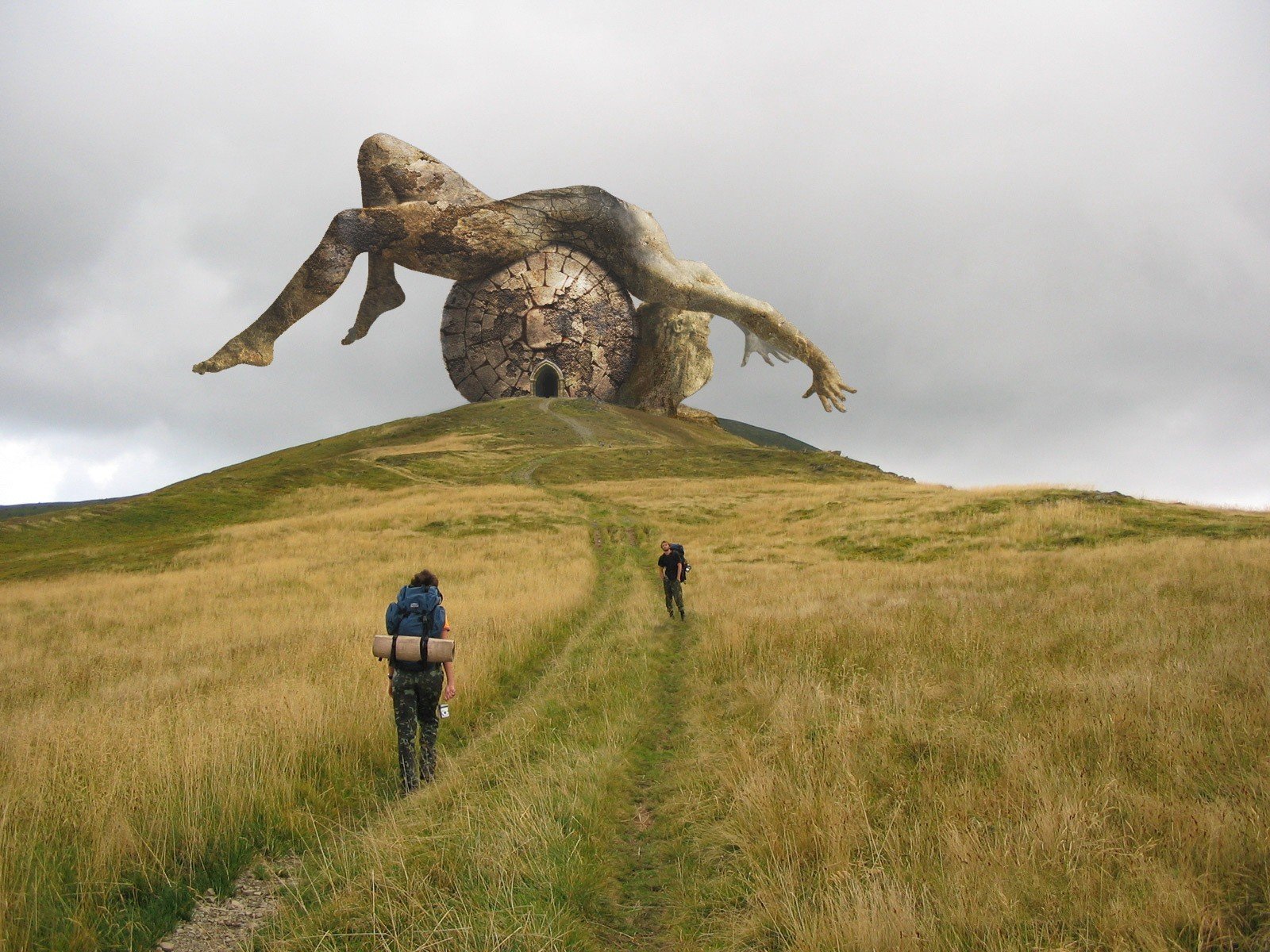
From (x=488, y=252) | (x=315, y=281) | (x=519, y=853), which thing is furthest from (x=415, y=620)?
(x=488, y=252)

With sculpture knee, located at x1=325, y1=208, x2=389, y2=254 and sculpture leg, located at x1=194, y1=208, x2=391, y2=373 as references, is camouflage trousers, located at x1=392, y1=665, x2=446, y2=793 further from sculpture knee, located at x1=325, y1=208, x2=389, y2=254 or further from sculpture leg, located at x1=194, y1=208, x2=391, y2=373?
sculpture knee, located at x1=325, y1=208, x2=389, y2=254

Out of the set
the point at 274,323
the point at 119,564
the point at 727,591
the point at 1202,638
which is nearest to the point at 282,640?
the point at 727,591

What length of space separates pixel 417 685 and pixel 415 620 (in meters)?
0.43

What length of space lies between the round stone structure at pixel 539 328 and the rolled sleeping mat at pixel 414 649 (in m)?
33.8

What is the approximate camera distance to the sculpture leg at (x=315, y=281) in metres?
30.6

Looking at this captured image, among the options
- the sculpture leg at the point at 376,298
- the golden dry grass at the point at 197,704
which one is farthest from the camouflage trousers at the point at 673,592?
the sculpture leg at the point at 376,298

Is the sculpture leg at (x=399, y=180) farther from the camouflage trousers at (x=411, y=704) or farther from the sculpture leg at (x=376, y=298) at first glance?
the camouflage trousers at (x=411, y=704)

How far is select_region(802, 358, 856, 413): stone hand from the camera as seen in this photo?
112 feet

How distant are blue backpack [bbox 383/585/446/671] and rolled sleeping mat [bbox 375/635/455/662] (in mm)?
42

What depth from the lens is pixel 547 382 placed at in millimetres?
41469

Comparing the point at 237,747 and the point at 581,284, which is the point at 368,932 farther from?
the point at 581,284

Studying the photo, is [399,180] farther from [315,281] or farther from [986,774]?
[986,774]

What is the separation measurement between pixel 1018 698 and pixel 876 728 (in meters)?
1.30

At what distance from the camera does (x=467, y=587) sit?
14.0 metres
